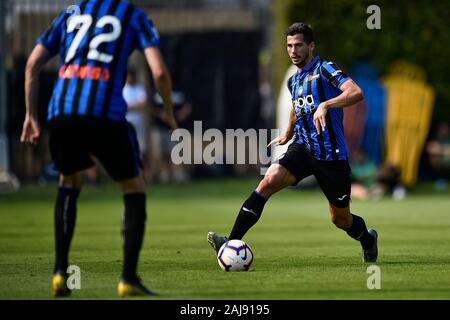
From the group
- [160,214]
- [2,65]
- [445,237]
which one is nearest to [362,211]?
[160,214]

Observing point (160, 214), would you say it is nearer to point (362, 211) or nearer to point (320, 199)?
point (362, 211)

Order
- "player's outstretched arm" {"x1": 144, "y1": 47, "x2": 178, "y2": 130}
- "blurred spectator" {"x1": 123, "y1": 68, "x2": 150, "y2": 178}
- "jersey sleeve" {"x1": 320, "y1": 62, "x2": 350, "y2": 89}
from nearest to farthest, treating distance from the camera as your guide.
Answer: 1. "player's outstretched arm" {"x1": 144, "y1": 47, "x2": 178, "y2": 130}
2. "jersey sleeve" {"x1": 320, "y1": 62, "x2": 350, "y2": 89}
3. "blurred spectator" {"x1": 123, "y1": 68, "x2": 150, "y2": 178}

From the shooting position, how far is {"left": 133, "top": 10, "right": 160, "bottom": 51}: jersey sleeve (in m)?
7.09

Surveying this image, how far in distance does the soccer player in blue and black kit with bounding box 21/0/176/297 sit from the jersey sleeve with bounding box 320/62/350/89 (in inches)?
87.4

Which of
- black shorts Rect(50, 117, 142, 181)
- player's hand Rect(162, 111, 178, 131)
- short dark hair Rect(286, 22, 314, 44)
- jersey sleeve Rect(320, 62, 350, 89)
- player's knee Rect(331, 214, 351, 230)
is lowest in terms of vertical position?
player's knee Rect(331, 214, 351, 230)

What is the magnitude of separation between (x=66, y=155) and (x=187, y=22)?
19.6m

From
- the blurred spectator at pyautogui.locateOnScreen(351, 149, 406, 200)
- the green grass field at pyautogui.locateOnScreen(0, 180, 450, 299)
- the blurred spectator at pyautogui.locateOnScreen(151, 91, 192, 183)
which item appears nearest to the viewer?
the green grass field at pyautogui.locateOnScreen(0, 180, 450, 299)

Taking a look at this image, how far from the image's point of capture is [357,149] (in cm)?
2452

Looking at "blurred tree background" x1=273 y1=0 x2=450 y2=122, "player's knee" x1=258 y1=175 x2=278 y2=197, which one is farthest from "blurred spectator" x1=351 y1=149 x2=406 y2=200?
"player's knee" x1=258 y1=175 x2=278 y2=197

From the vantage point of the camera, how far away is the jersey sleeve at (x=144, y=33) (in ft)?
23.3

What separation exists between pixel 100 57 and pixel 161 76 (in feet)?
1.52

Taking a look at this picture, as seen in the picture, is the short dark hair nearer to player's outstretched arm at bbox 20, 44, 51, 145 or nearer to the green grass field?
the green grass field

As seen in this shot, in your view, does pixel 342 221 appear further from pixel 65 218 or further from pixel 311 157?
→ pixel 65 218

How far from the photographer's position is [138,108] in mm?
23312
